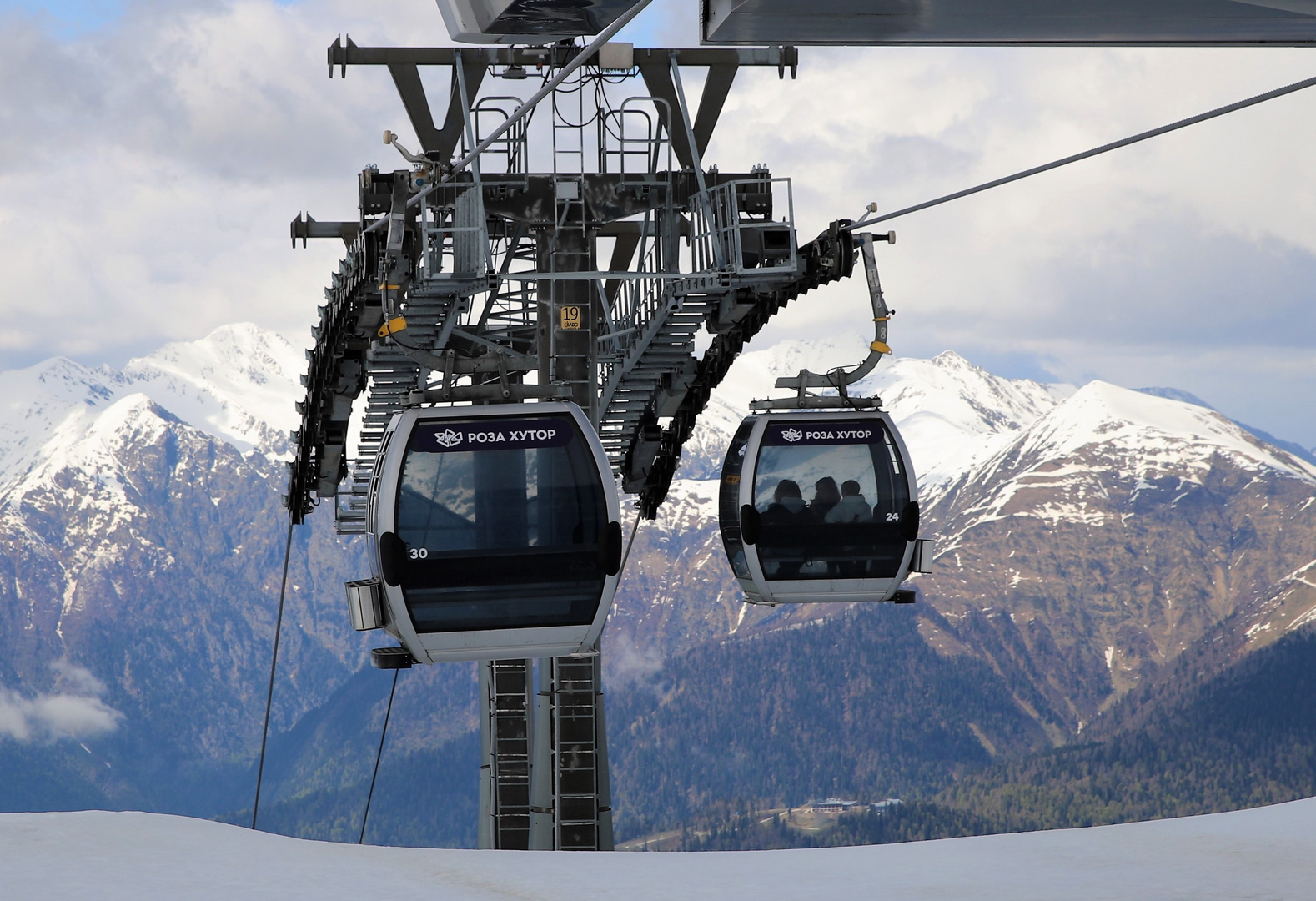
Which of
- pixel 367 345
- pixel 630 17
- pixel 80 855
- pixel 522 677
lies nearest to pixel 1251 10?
pixel 630 17

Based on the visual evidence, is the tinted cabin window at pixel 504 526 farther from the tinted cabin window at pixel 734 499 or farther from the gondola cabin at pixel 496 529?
the tinted cabin window at pixel 734 499

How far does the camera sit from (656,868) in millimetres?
6281

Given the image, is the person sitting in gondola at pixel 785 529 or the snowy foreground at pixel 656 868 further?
the person sitting in gondola at pixel 785 529

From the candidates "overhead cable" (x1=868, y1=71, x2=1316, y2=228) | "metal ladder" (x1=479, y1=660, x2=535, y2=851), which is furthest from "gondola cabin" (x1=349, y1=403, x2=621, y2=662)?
"metal ladder" (x1=479, y1=660, x2=535, y2=851)

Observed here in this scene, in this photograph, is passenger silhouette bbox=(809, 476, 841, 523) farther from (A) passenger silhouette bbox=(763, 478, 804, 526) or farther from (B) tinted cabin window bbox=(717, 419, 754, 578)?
(B) tinted cabin window bbox=(717, 419, 754, 578)

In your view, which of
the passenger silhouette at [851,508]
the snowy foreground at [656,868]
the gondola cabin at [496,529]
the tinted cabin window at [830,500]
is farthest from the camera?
the passenger silhouette at [851,508]

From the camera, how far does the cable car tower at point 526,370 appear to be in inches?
421

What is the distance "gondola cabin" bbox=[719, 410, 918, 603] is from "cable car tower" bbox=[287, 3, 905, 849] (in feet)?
4.95

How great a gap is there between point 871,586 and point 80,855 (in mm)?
9450

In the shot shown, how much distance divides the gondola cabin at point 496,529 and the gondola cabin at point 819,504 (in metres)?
3.72

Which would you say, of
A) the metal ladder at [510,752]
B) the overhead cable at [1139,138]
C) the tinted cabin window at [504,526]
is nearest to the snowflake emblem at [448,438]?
the tinted cabin window at [504,526]

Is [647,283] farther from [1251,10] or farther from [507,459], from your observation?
[1251,10]

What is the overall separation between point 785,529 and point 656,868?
27.4ft

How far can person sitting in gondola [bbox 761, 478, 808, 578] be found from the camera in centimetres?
1443
